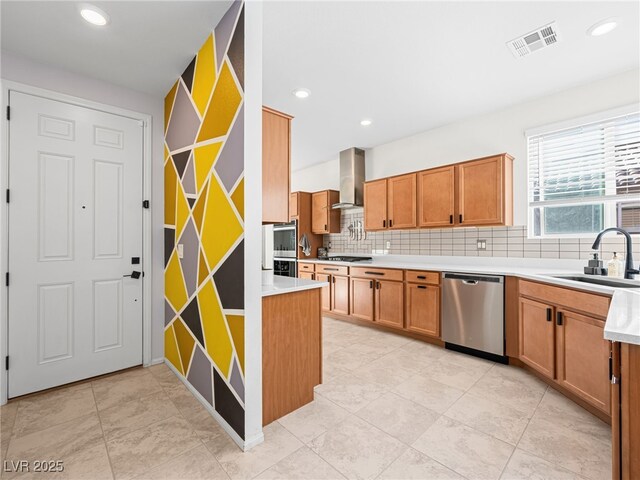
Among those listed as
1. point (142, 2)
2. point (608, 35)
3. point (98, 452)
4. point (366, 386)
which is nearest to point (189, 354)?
point (98, 452)

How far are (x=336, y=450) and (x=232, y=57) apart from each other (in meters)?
2.40

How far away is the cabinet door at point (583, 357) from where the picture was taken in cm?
184

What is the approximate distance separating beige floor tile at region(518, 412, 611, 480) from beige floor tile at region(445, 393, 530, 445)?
0.06m

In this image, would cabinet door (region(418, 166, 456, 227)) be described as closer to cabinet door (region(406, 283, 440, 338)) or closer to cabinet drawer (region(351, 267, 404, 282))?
cabinet drawer (region(351, 267, 404, 282))

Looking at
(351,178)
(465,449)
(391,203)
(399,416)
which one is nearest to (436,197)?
(391,203)

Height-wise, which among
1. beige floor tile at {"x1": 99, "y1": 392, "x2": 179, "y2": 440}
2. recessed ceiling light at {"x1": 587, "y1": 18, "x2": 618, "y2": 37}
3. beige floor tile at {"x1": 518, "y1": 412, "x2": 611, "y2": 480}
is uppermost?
recessed ceiling light at {"x1": 587, "y1": 18, "x2": 618, "y2": 37}

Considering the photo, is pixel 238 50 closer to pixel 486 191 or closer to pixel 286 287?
pixel 286 287

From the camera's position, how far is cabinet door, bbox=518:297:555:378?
2.29 metres

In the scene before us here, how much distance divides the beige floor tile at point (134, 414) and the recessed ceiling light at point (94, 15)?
263 centimetres

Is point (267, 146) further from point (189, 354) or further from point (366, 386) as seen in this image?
point (366, 386)

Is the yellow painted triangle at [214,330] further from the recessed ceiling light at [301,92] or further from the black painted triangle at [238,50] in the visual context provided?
the recessed ceiling light at [301,92]

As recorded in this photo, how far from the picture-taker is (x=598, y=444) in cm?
168

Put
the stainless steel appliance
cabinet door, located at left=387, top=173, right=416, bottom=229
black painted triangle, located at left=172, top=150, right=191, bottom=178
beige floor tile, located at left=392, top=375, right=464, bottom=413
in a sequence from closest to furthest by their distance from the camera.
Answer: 1. beige floor tile, located at left=392, top=375, right=464, bottom=413
2. black painted triangle, located at left=172, top=150, right=191, bottom=178
3. cabinet door, located at left=387, top=173, right=416, bottom=229
4. the stainless steel appliance

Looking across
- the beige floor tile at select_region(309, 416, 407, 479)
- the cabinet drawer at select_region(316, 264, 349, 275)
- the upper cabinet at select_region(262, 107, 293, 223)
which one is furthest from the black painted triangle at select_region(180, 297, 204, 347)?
the cabinet drawer at select_region(316, 264, 349, 275)
